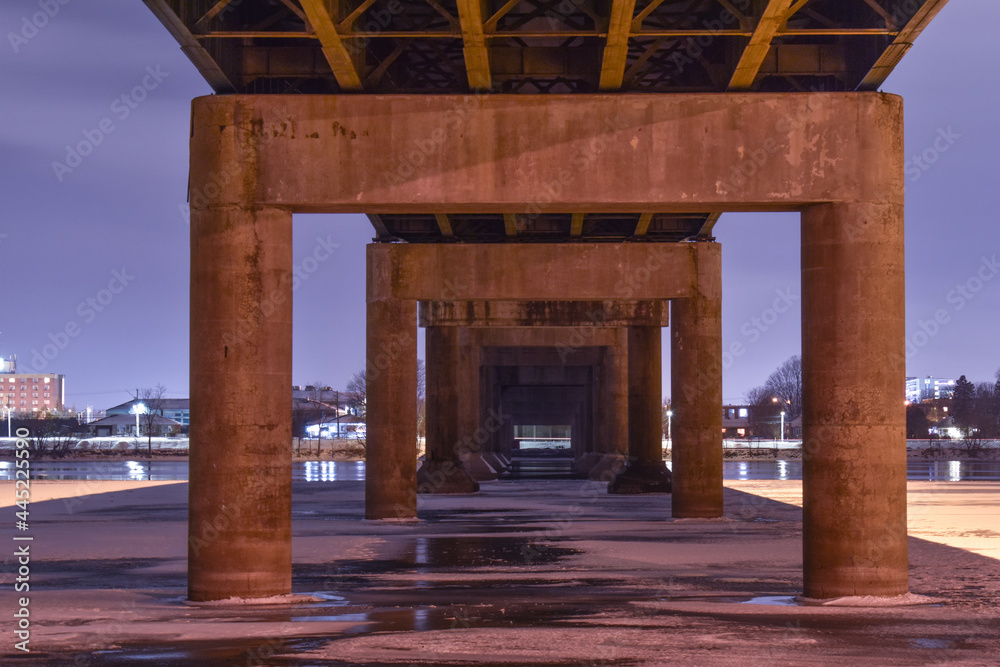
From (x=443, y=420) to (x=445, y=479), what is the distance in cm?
219

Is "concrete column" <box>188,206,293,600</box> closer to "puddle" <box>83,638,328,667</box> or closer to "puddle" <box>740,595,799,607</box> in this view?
"puddle" <box>83,638,328,667</box>

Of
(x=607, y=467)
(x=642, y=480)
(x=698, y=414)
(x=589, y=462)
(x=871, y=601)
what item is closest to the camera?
(x=871, y=601)

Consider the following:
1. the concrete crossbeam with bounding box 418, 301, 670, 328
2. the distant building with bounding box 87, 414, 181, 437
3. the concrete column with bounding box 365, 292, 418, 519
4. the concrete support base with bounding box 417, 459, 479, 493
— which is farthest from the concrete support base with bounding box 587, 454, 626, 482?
the distant building with bounding box 87, 414, 181, 437

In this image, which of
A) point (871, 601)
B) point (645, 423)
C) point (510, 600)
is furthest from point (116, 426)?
point (871, 601)

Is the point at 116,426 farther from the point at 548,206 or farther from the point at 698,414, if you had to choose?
the point at 548,206

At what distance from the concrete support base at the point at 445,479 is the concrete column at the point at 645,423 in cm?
541

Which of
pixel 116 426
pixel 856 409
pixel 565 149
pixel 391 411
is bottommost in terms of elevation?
pixel 116 426

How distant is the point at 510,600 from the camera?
47.4 ft

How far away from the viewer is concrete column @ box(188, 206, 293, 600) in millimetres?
14047

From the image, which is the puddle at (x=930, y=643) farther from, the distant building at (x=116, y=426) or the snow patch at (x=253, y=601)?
the distant building at (x=116, y=426)

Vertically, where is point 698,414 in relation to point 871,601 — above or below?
above

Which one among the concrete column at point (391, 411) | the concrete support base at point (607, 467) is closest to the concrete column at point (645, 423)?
the concrete support base at point (607, 467)

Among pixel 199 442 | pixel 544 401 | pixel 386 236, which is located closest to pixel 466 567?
pixel 199 442

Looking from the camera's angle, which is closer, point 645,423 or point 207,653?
point 207,653
